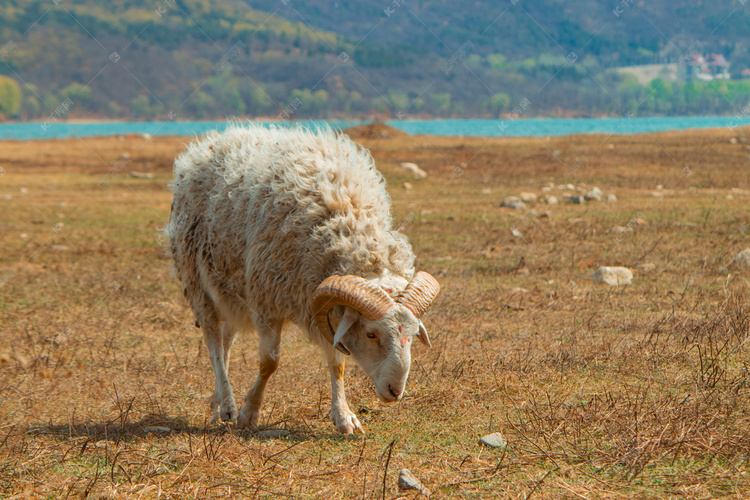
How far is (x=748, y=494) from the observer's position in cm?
374

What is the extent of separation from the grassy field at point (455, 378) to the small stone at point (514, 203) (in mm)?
1504

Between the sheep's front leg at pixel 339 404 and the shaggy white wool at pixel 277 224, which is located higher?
the shaggy white wool at pixel 277 224

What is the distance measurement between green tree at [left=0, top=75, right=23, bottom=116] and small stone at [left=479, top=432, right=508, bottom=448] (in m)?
164

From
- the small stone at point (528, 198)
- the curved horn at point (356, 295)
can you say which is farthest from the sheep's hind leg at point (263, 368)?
the small stone at point (528, 198)

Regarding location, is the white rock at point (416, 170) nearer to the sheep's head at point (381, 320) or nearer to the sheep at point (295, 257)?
the sheep at point (295, 257)

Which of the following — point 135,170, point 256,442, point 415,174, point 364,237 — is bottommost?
point 135,170

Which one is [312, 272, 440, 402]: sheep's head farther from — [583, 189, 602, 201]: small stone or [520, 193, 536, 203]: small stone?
[583, 189, 602, 201]: small stone

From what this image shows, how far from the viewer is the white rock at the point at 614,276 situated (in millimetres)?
9703

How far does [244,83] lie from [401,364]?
6296 inches

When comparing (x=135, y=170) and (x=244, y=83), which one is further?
(x=244, y=83)

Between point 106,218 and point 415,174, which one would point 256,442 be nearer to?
point 106,218

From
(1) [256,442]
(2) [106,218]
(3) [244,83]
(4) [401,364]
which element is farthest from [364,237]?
(3) [244,83]

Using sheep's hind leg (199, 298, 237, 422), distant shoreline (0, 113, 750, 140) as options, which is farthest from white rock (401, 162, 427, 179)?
sheep's hind leg (199, 298, 237, 422)

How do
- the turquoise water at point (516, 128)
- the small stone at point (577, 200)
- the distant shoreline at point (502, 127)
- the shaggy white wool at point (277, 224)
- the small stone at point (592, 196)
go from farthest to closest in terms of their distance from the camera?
the turquoise water at point (516, 128), the distant shoreline at point (502, 127), the small stone at point (592, 196), the small stone at point (577, 200), the shaggy white wool at point (277, 224)
